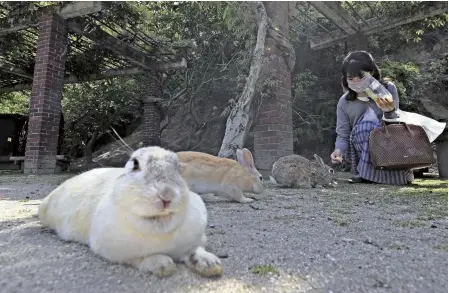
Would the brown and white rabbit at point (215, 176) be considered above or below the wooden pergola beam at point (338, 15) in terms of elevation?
below

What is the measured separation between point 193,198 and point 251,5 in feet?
17.5

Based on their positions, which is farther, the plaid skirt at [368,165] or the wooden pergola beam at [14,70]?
the wooden pergola beam at [14,70]

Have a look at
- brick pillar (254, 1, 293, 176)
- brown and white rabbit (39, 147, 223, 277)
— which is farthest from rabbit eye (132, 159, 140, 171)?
brick pillar (254, 1, 293, 176)

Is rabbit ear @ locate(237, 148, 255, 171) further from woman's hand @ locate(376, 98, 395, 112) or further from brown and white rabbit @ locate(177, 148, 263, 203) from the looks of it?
woman's hand @ locate(376, 98, 395, 112)

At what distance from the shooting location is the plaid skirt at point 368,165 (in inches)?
189

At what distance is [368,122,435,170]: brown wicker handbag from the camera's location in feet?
13.4

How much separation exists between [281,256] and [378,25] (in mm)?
9307

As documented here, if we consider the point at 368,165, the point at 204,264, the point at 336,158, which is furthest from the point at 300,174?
the point at 204,264

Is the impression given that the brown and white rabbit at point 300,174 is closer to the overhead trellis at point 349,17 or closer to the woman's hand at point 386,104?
the woman's hand at point 386,104

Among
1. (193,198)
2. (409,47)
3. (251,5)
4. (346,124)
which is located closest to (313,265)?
(193,198)

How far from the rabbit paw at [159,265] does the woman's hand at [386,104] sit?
352 centimetres

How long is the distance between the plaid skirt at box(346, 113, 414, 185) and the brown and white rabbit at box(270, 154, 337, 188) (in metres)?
0.47

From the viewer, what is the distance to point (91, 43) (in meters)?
9.97

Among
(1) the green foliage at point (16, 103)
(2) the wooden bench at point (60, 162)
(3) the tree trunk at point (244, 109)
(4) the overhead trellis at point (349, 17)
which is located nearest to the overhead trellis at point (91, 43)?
(2) the wooden bench at point (60, 162)
